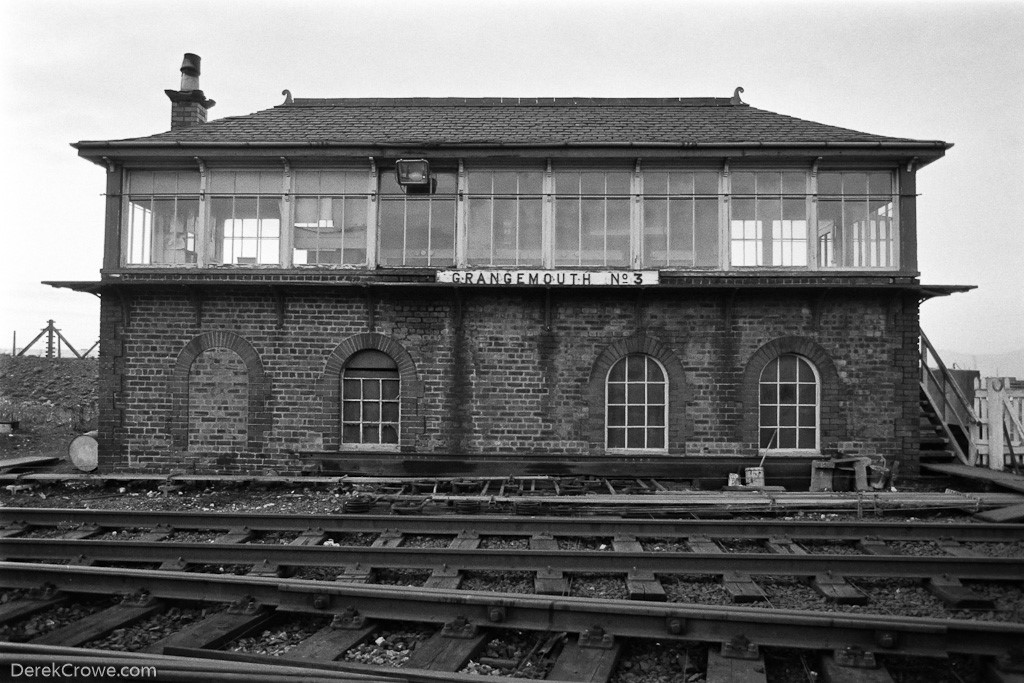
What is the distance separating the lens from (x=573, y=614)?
473 cm

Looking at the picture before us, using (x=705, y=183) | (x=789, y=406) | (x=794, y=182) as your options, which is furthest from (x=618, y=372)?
(x=794, y=182)

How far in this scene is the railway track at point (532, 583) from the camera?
4332 mm

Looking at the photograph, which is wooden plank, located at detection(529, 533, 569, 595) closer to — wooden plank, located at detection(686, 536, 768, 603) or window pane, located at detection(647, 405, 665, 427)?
wooden plank, located at detection(686, 536, 768, 603)

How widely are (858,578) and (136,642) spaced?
243 inches

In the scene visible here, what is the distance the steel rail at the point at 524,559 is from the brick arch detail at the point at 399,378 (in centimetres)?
524

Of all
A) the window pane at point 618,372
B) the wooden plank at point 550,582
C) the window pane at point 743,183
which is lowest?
the wooden plank at point 550,582

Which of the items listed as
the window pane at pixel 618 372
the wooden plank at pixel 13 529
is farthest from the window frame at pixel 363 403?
the wooden plank at pixel 13 529

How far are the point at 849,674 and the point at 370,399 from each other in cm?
926

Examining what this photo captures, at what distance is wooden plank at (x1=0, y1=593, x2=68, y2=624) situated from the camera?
195 inches

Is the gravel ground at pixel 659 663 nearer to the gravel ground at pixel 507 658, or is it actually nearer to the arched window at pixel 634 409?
the gravel ground at pixel 507 658

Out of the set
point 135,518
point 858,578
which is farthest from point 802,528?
point 135,518

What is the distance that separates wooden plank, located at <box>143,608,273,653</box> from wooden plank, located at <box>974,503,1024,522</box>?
8472 millimetres

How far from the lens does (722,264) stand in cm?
1185

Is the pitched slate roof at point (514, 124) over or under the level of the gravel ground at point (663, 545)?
over
